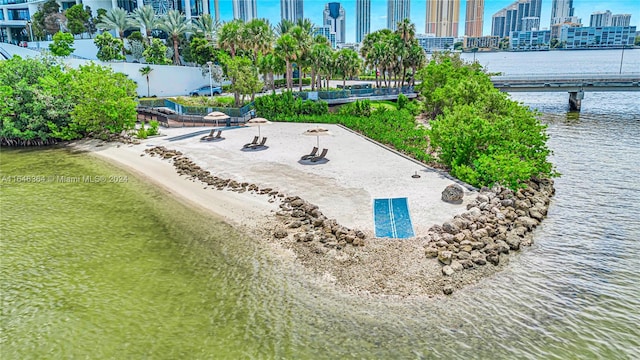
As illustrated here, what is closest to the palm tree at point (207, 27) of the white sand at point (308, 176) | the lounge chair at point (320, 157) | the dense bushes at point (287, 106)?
the dense bushes at point (287, 106)

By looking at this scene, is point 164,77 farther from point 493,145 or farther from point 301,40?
point 493,145

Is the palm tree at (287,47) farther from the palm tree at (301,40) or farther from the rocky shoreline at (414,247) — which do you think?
the rocky shoreline at (414,247)

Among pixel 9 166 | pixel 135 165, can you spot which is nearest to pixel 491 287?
pixel 135 165

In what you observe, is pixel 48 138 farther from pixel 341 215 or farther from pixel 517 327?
pixel 517 327

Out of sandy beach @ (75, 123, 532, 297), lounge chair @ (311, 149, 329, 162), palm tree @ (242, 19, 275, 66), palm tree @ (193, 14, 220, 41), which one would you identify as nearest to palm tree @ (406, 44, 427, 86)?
palm tree @ (242, 19, 275, 66)

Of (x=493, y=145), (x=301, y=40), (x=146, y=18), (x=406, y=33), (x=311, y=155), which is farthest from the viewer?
(x=146, y=18)

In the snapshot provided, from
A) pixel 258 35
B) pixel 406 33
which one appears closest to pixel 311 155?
pixel 258 35
